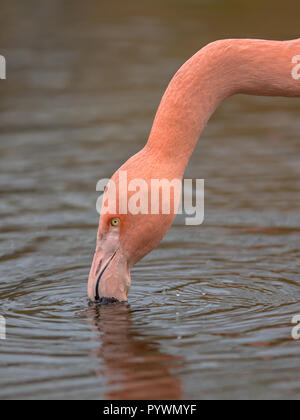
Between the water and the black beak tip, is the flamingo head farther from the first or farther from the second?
the water

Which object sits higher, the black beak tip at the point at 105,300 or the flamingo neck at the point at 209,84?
the flamingo neck at the point at 209,84

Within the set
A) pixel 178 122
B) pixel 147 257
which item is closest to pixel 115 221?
pixel 178 122

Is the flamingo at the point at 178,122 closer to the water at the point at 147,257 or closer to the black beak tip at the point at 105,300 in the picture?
the black beak tip at the point at 105,300

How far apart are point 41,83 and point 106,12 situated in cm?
700

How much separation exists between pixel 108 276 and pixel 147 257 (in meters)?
1.75

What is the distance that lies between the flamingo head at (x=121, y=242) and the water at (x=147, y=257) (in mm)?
204

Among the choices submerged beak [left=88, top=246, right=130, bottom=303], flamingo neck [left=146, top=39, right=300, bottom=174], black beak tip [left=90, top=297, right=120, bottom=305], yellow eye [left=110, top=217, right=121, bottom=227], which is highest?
flamingo neck [left=146, top=39, right=300, bottom=174]

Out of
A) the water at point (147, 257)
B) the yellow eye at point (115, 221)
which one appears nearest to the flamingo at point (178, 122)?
the yellow eye at point (115, 221)

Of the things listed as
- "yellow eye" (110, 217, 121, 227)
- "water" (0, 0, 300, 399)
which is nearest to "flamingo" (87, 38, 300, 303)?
"yellow eye" (110, 217, 121, 227)

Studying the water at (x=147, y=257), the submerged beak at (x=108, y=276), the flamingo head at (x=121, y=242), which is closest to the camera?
the water at (x=147, y=257)

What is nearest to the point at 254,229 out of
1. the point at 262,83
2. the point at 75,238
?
the point at 75,238

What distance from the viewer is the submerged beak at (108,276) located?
693cm

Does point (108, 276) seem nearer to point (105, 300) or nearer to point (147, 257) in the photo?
point (105, 300)

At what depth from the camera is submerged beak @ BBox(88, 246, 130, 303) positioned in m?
6.93
